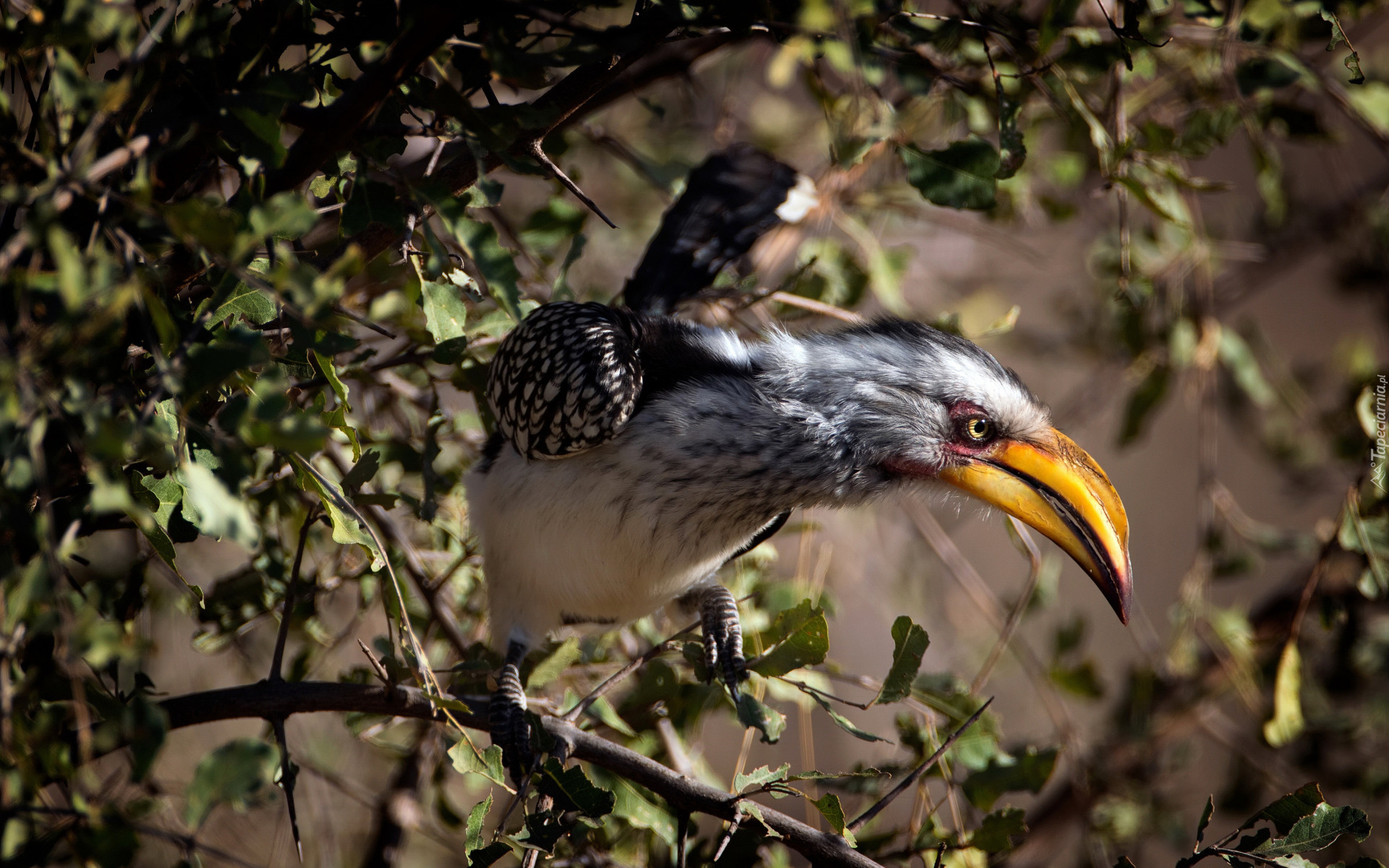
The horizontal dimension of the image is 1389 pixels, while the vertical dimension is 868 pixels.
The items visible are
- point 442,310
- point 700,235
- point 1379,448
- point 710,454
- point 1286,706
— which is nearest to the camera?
point 442,310

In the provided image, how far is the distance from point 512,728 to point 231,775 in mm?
865

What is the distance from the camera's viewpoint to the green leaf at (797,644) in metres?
1.40

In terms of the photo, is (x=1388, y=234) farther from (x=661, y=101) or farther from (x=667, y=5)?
(x=667, y=5)

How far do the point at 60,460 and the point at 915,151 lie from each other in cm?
147

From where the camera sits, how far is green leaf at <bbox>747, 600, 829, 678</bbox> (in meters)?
1.40

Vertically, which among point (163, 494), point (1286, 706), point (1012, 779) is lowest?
point (1286, 706)

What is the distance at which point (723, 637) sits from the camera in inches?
73.7

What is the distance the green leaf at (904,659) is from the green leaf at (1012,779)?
359mm

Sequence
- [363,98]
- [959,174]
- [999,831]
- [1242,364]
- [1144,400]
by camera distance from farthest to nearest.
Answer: [1242,364]
[1144,400]
[959,174]
[999,831]
[363,98]

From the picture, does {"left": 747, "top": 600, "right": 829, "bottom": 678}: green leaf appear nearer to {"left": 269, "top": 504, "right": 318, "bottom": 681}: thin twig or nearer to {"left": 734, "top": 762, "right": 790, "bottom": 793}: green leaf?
{"left": 734, "top": 762, "right": 790, "bottom": 793}: green leaf

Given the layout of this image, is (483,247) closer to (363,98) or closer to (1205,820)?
(363,98)

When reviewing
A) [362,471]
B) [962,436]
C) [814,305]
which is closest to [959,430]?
[962,436]

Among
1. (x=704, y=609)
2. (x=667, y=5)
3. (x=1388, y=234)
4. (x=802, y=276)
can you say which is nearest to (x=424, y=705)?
(x=704, y=609)

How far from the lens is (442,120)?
1291mm
